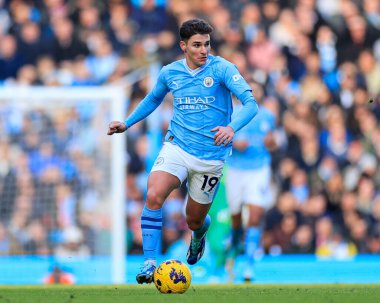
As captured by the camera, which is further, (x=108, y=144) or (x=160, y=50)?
(x=160, y=50)

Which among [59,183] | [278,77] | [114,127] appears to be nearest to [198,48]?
[114,127]

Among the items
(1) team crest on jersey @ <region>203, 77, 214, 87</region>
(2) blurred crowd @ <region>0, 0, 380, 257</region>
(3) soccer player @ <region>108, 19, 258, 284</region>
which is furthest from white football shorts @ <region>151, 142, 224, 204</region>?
(2) blurred crowd @ <region>0, 0, 380, 257</region>

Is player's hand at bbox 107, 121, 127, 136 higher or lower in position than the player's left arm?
lower

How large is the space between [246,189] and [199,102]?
3.91 m

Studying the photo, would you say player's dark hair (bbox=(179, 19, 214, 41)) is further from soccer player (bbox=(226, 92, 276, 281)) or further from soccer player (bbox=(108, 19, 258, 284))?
soccer player (bbox=(226, 92, 276, 281))

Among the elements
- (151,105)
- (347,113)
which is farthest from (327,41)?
(151,105)

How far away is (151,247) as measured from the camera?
812cm

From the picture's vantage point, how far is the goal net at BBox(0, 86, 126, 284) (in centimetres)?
1316

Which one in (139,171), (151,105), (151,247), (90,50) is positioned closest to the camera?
(151,247)

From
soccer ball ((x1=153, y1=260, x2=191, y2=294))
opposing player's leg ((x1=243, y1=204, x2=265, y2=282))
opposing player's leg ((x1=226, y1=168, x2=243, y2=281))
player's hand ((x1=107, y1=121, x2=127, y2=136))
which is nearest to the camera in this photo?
soccer ball ((x1=153, y1=260, x2=191, y2=294))

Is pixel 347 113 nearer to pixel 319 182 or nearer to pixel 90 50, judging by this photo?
pixel 319 182

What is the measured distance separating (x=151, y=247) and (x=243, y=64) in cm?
846

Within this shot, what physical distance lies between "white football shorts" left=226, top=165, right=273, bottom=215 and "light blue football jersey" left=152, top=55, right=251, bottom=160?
3.57 metres

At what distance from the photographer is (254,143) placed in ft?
39.1
